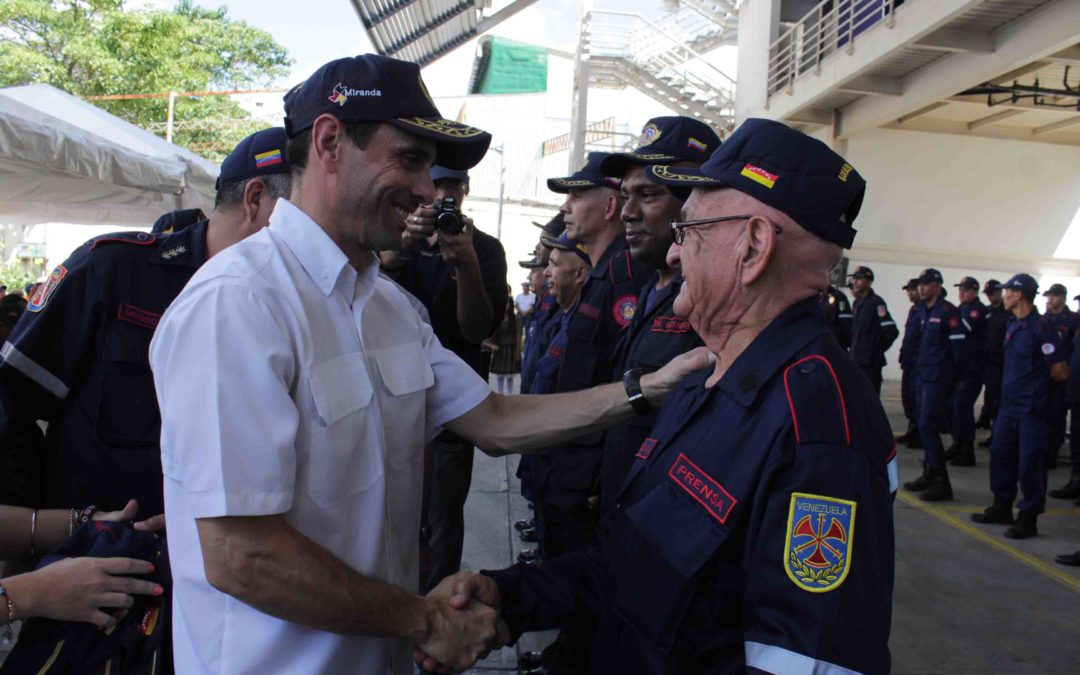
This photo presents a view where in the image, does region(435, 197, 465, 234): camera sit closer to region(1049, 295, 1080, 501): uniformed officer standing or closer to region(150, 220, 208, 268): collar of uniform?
region(150, 220, 208, 268): collar of uniform

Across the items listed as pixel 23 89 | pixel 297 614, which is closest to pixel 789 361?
pixel 297 614

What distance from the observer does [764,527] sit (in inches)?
55.8

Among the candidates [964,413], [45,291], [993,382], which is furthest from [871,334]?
[45,291]

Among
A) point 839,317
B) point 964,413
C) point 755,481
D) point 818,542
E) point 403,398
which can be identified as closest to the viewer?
point 818,542

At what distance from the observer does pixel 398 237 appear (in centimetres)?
179

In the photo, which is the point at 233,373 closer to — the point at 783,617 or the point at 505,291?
the point at 783,617

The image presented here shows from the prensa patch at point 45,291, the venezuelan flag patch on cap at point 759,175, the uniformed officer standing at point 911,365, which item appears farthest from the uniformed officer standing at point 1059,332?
the prensa patch at point 45,291

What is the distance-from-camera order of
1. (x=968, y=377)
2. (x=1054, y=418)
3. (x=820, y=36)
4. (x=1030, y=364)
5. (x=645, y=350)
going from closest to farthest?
(x=645, y=350) → (x=1030, y=364) → (x=1054, y=418) → (x=968, y=377) → (x=820, y=36)

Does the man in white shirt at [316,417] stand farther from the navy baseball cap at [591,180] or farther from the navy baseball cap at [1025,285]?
the navy baseball cap at [1025,285]

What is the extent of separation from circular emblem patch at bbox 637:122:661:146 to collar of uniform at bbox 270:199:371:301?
2.29 metres

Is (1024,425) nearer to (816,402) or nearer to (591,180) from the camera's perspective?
(591,180)

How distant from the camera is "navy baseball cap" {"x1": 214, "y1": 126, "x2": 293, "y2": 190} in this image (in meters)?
2.41

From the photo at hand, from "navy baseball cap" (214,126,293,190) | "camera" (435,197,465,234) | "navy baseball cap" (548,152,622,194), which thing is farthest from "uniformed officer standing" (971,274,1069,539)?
"navy baseball cap" (214,126,293,190)

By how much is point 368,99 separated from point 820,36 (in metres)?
14.4
